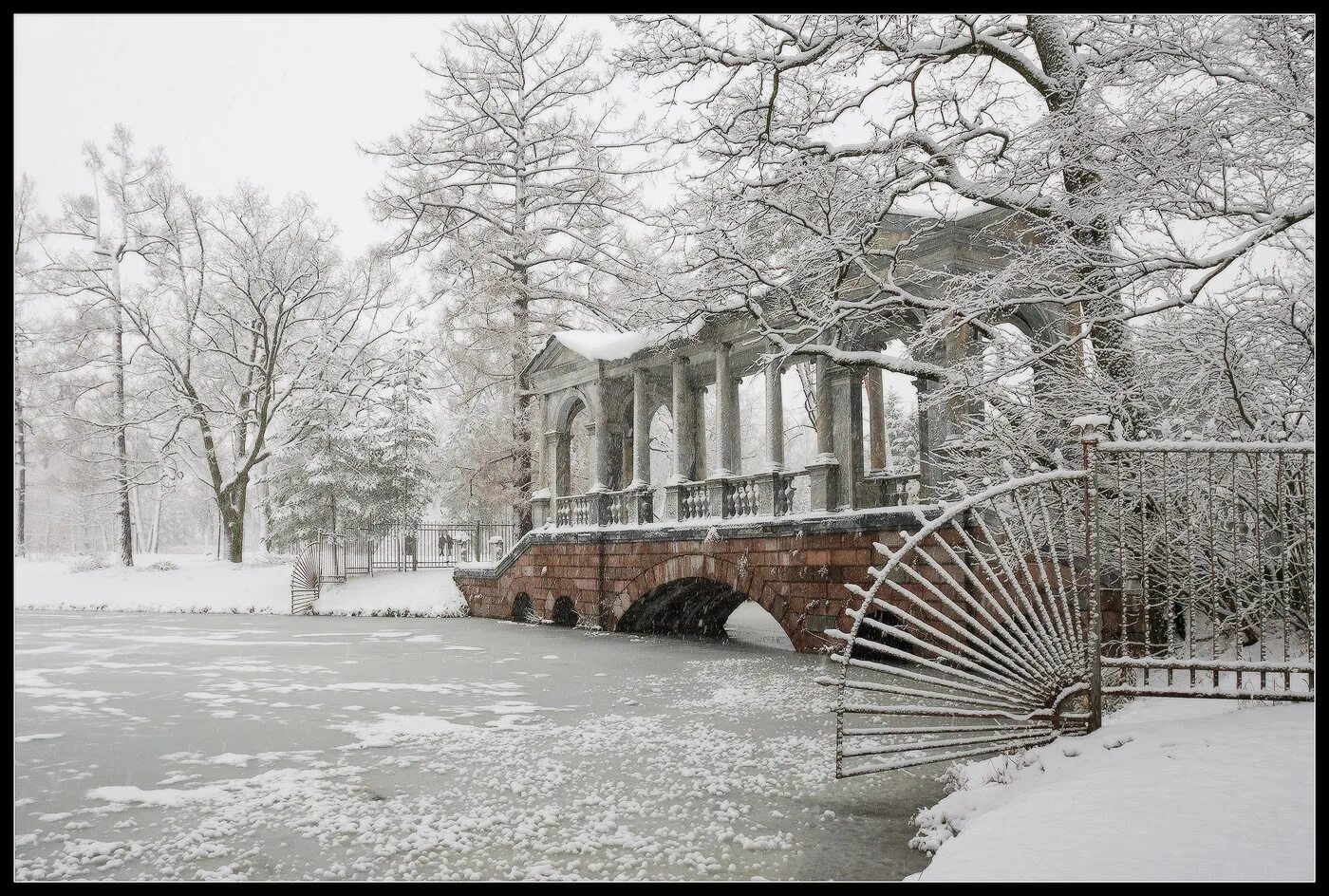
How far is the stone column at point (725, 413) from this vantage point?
17453mm

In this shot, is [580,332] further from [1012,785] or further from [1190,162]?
[1012,785]

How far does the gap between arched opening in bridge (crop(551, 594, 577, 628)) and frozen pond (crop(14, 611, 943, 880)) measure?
7.77 meters

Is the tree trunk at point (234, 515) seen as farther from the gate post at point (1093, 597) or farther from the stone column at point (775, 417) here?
the gate post at point (1093, 597)

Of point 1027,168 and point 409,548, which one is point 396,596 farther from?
point 1027,168

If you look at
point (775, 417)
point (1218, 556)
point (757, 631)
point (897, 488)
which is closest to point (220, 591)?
point (757, 631)

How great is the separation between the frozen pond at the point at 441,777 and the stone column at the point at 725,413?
544 centimetres

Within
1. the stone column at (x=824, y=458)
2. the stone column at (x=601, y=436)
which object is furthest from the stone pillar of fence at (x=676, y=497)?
the stone column at (x=824, y=458)

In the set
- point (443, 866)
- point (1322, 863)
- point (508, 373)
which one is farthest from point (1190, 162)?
point (508, 373)

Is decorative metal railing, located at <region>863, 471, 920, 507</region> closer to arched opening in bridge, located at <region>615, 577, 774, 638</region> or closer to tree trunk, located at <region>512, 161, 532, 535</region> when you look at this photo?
arched opening in bridge, located at <region>615, 577, 774, 638</region>

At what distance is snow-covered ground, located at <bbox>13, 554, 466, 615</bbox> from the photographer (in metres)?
24.2

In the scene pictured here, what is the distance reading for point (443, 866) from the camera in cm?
464

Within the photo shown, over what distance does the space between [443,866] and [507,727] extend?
12.3 feet

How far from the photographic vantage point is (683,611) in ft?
63.4

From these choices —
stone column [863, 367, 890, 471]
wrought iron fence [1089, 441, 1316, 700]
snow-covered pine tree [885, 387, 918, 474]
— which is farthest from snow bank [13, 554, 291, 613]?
wrought iron fence [1089, 441, 1316, 700]
